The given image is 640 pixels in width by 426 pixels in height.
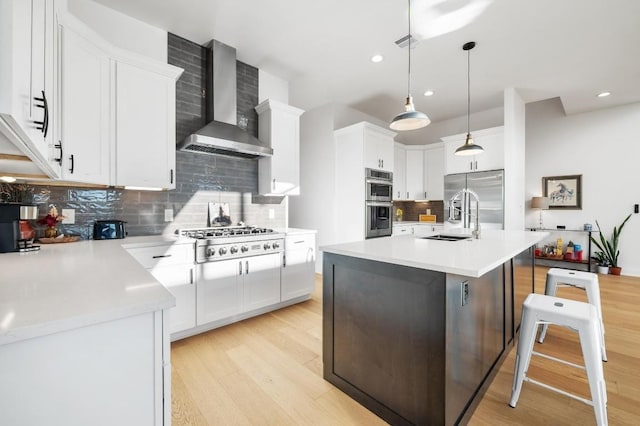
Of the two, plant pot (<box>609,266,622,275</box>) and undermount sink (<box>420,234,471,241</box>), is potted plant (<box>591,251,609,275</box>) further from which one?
undermount sink (<box>420,234,471,241</box>)

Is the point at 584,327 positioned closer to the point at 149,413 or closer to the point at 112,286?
the point at 149,413

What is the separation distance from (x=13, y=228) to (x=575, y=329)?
3.17 meters

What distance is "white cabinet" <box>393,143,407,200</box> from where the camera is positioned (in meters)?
5.41

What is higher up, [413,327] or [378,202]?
[378,202]

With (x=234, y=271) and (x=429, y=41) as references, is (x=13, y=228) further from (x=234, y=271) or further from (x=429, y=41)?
(x=429, y=41)

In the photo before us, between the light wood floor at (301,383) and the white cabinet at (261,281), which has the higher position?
the white cabinet at (261,281)

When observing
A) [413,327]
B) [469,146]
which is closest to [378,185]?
[469,146]

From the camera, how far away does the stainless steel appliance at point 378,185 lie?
436 centimetres

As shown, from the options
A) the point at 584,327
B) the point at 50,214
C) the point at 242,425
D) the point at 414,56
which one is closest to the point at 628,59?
the point at 414,56

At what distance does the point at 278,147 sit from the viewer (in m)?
3.50

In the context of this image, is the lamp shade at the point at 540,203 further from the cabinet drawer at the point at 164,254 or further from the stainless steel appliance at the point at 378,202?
the cabinet drawer at the point at 164,254

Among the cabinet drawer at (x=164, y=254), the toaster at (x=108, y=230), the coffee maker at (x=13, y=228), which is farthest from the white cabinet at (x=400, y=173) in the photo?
the coffee maker at (x=13, y=228)

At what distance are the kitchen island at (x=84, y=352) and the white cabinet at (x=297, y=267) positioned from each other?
223 centimetres

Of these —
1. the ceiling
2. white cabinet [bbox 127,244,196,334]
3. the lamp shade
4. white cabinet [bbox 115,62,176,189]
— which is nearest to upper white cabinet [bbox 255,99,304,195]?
the ceiling
